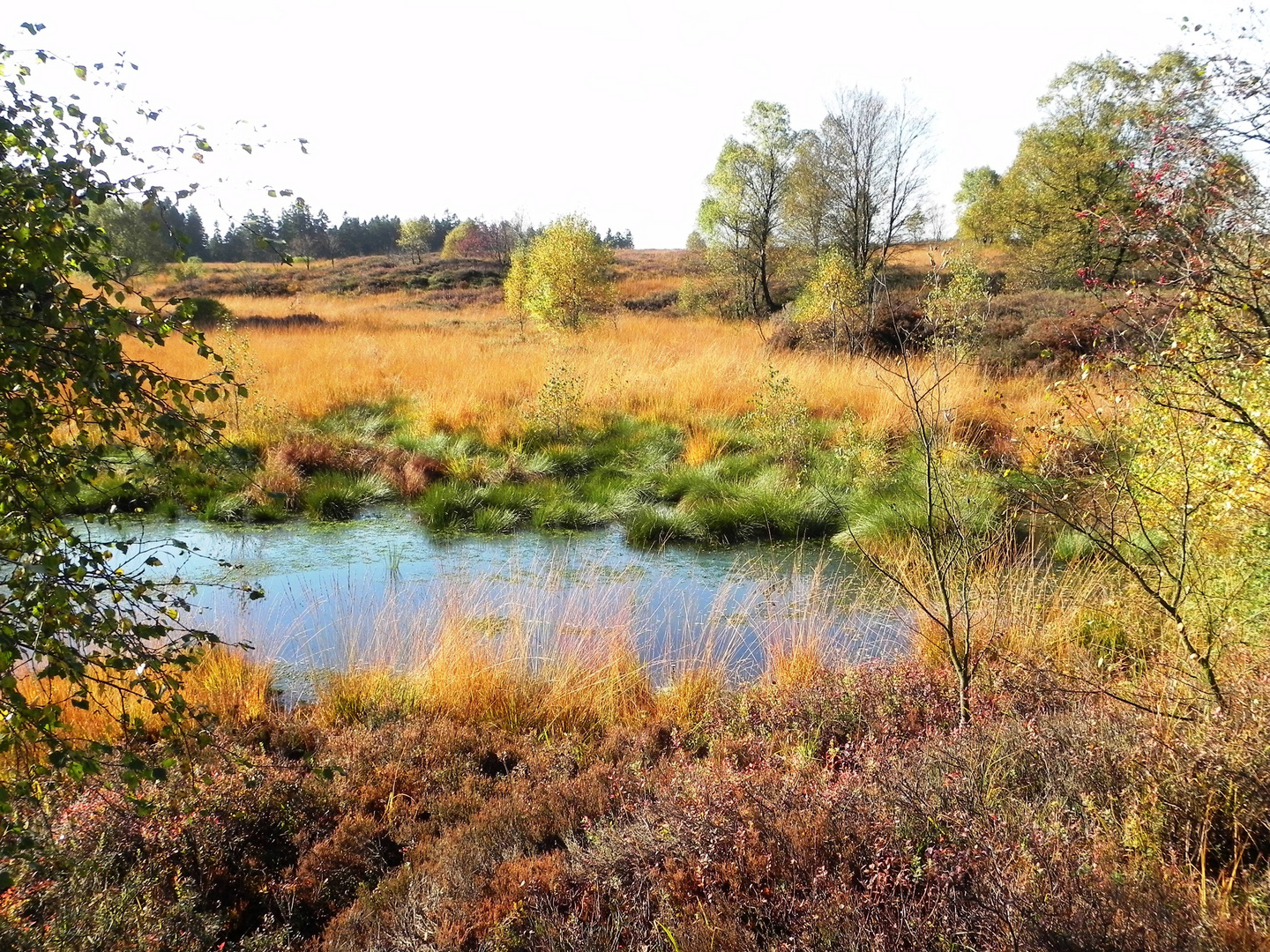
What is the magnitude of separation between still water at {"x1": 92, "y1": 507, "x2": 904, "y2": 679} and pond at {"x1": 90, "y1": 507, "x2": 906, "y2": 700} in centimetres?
2

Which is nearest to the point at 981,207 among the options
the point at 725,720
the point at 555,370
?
the point at 555,370

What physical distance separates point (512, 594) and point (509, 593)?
4 cm

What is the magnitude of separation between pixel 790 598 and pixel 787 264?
963 inches

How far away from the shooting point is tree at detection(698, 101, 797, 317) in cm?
2628

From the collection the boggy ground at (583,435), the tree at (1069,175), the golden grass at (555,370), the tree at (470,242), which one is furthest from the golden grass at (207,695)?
the tree at (470,242)

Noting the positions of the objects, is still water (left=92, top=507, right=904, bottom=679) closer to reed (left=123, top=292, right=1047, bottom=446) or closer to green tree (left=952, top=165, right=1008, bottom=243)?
reed (left=123, top=292, right=1047, bottom=446)

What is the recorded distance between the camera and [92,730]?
3705mm

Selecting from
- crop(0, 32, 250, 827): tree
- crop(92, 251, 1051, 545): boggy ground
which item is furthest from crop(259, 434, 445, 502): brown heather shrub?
crop(0, 32, 250, 827): tree

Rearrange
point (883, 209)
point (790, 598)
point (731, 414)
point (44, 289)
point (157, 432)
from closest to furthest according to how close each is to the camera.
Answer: point (44, 289) < point (157, 432) < point (790, 598) < point (731, 414) < point (883, 209)

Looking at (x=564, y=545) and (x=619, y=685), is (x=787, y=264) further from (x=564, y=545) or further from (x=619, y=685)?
(x=619, y=685)

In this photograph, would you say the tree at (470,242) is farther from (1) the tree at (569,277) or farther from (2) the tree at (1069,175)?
(2) the tree at (1069,175)

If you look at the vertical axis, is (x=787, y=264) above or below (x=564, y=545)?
above

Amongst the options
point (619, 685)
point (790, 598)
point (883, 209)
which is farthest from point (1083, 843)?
point (883, 209)

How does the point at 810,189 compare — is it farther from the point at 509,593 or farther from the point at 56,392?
the point at 56,392
